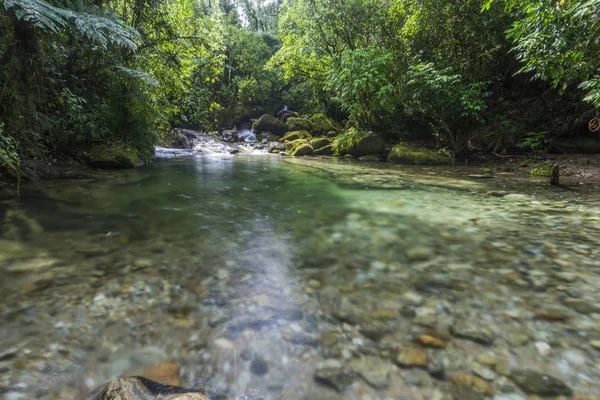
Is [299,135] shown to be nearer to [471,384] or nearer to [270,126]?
[270,126]

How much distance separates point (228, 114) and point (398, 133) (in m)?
18.0

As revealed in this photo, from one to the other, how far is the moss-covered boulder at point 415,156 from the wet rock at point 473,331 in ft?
31.3

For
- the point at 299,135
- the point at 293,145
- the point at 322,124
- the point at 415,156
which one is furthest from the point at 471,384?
the point at 322,124

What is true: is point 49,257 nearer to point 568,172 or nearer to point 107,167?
point 107,167

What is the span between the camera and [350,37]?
14.0 m

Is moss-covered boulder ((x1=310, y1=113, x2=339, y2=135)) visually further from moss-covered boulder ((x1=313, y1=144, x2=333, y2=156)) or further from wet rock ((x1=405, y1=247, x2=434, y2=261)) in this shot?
wet rock ((x1=405, y1=247, x2=434, y2=261))

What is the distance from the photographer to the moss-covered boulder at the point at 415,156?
33.4 feet

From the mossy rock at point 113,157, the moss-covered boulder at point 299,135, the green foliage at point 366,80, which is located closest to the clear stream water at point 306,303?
the mossy rock at point 113,157

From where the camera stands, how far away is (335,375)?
1221 mm

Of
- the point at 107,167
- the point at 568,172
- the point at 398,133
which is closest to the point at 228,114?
the point at 398,133

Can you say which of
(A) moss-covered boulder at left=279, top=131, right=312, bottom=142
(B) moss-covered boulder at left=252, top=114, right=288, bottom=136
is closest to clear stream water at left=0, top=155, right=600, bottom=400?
(A) moss-covered boulder at left=279, top=131, right=312, bottom=142

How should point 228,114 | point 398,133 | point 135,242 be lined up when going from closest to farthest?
point 135,242 → point 398,133 → point 228,114

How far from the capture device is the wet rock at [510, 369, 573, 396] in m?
1.11

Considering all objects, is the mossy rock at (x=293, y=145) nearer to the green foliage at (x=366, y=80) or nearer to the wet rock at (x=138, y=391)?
the green foliage at (x=366, y=80)
